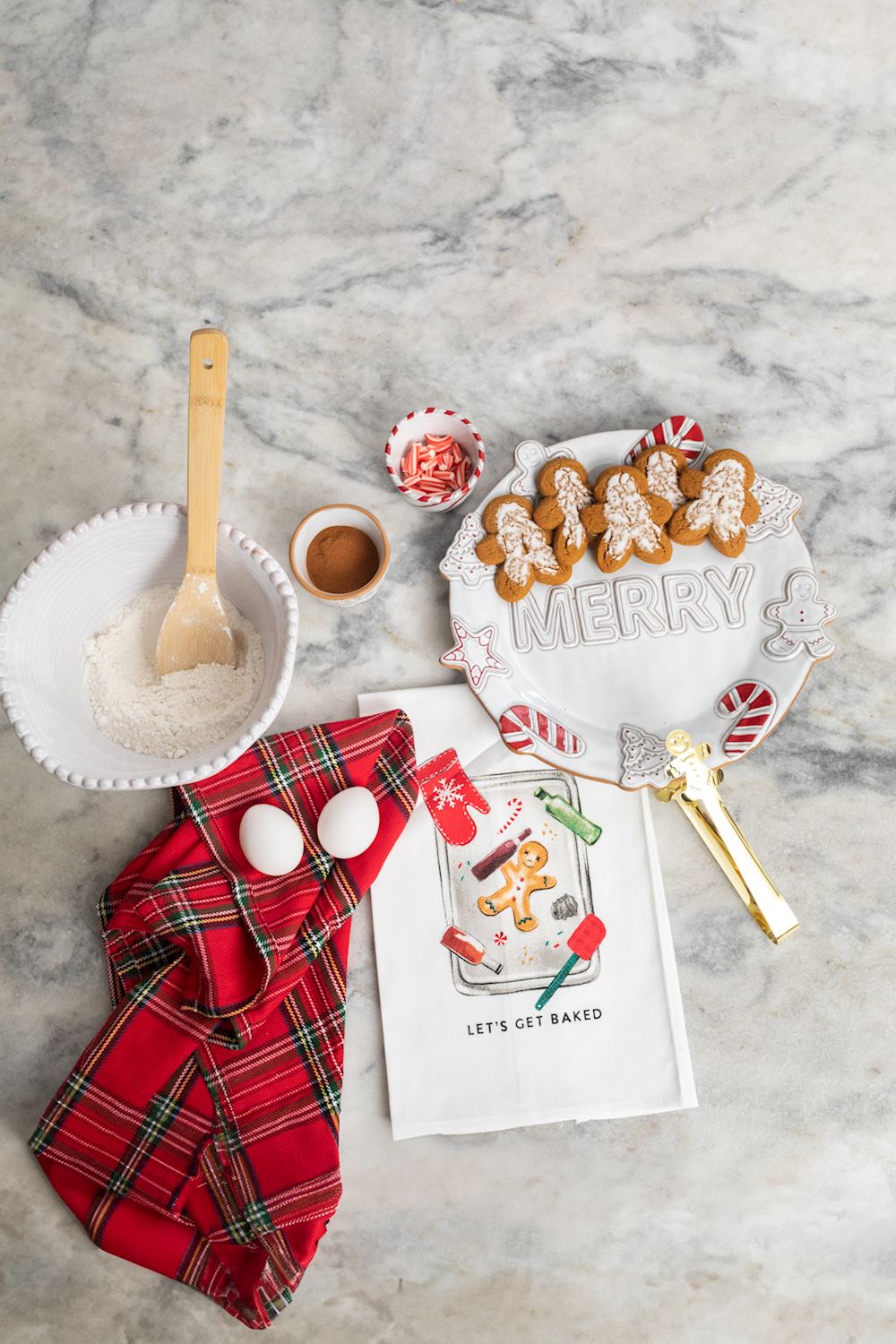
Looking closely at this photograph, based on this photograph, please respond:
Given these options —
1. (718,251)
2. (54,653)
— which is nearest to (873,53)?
(718,251)

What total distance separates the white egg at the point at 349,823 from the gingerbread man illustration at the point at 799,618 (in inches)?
15.1

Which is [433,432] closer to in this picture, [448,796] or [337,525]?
[337,525]

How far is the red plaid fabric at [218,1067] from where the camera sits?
790 millimetres

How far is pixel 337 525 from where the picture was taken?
0.84m

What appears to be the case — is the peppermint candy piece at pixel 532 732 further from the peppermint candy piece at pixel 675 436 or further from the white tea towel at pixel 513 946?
the peppermint candy piece at pixel 675 436

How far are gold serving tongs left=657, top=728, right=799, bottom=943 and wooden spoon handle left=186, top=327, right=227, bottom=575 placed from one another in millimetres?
437

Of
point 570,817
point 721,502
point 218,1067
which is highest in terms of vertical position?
point 721,502

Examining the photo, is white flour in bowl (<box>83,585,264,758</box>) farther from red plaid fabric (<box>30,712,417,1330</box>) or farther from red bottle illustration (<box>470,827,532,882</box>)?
red bottle illustration (<box>470,827,532,882</box>)

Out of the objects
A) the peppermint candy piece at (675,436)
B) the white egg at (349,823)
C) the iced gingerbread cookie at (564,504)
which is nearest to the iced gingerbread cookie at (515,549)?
the iced gingerbread cookie at (564,504)

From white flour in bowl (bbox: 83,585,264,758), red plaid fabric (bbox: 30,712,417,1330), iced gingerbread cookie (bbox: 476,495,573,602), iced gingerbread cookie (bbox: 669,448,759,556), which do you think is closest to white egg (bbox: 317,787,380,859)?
red plaid fabric (bbox: 30,712,417,1330)

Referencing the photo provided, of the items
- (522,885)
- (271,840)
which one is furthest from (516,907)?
(271,840)

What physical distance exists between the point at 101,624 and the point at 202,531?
5.4 inches

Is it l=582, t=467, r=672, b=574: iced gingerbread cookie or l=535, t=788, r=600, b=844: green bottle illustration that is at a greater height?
l=582, t=467, r=672, b=574: iced gingerbread cookie

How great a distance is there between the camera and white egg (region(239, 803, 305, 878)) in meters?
0.78
